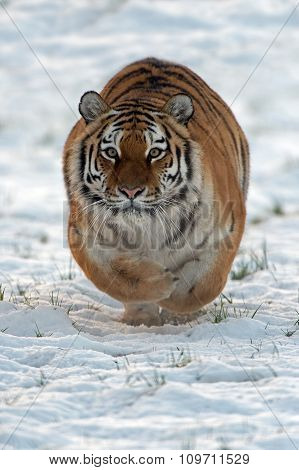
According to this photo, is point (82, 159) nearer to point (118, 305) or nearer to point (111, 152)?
point (111, 152)

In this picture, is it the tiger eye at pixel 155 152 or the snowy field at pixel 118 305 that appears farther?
the tiger eye at pixel 155 152

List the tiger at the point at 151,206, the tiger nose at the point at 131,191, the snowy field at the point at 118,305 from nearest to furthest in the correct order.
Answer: the snowy field at the point at 118,305 < the tiger nose at the point at 131,191 < the tiger at the point at 151,206

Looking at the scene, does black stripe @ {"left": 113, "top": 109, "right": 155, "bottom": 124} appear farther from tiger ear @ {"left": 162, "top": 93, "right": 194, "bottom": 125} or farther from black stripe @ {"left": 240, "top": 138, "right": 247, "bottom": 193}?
black stripe @ {"left": 240, "top": 138, "right": 247, "bottom": 193}

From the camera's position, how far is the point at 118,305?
18.5ft

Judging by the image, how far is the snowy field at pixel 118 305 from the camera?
10.6 ft

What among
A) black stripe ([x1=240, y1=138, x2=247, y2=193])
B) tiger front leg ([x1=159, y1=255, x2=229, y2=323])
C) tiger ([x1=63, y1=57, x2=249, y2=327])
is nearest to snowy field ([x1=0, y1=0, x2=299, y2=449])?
tiger front leg ([x1=159, y1=255, x2=229, y2=323])

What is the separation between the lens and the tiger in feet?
15.1

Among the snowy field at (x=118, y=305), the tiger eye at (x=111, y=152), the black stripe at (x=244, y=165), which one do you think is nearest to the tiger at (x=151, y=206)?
the tiger eye at (x=111, y=152)

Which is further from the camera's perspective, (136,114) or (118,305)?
(118,305)

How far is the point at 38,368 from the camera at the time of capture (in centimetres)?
387

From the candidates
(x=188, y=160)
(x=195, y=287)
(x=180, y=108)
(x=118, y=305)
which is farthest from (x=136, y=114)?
(x=118, y=305)

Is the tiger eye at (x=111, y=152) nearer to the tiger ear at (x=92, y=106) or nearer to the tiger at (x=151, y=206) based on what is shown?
the tiger at (x=151, y=206)

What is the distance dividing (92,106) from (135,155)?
1.51ft

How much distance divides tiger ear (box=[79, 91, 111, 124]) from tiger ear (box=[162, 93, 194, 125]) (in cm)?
32
